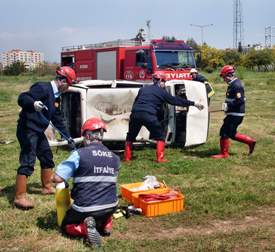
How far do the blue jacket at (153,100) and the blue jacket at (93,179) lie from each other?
416 centimetres

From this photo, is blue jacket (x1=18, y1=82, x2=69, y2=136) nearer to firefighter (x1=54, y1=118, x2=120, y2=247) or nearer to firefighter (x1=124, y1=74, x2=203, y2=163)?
firefighter (x1=54, y1=118, x2=120, y2=247)

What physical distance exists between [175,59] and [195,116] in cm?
1002

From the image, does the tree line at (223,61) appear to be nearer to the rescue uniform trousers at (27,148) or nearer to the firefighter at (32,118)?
the firefighter at (32,118)

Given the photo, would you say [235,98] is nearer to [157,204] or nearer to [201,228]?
[157,204]

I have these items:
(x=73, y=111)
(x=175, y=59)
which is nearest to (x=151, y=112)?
(x=73, y=111)

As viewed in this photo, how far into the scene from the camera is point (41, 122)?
268 inches

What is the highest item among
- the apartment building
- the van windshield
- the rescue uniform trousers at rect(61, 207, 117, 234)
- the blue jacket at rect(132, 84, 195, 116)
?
the apartment building

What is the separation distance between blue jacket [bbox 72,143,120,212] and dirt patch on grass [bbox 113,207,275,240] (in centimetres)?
55

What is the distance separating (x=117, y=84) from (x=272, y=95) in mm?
17615

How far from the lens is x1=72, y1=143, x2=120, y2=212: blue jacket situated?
5.28 m

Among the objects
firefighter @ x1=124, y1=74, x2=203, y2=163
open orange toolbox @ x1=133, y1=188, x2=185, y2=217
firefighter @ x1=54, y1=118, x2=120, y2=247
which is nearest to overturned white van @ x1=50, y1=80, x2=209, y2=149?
firefighter @ x1=124, y1=74, x2=203, y2=163

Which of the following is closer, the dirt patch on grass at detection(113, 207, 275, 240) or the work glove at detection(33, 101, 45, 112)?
the dirt patch on grass at detection(113, 207, 275, 240)

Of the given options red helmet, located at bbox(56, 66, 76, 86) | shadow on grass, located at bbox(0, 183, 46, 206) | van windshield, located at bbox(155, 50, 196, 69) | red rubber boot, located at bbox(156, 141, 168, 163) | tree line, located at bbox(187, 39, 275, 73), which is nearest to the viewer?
red helmet, located at bbox(56, 66, 76, 86)

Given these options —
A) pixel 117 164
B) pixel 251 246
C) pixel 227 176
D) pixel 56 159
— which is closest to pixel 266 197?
pixel 227 176
